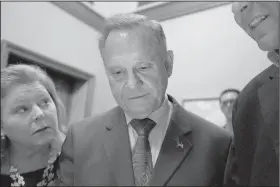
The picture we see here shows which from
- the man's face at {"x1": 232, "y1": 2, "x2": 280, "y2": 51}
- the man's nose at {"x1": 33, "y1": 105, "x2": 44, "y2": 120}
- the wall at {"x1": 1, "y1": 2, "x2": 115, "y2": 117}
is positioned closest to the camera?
the man's face at {"x1": 232, "y1": 2, "x2": 280, "y2": 51}

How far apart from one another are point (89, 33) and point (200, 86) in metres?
0.20

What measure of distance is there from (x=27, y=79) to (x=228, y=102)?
0.99 feet

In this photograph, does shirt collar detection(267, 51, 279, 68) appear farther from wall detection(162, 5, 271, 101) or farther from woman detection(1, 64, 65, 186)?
woman detection(1, 64, 65, 186)

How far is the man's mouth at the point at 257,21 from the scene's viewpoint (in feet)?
0.99

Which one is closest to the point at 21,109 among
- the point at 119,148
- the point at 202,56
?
the point at 119,148

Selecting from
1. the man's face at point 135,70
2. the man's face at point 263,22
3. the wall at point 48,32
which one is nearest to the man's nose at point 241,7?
the man's face at point 263,22

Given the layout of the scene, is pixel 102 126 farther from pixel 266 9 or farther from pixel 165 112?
pixel 266 9

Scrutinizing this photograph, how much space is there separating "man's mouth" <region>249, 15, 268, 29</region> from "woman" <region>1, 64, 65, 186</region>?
0.99ft

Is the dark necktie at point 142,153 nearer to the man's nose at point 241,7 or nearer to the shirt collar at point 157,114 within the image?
the shirt collar at point 157,114

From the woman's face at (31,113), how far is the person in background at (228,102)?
25 centimetres

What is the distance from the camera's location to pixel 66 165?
38 cm

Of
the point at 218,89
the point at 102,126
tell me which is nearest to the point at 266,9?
the point at 218,89

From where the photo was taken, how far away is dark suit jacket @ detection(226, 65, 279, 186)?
32 centimetres

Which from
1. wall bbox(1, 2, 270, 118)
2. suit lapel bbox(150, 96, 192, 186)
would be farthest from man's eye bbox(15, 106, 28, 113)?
suit lapel bbox(150, 96, 192, 186)
